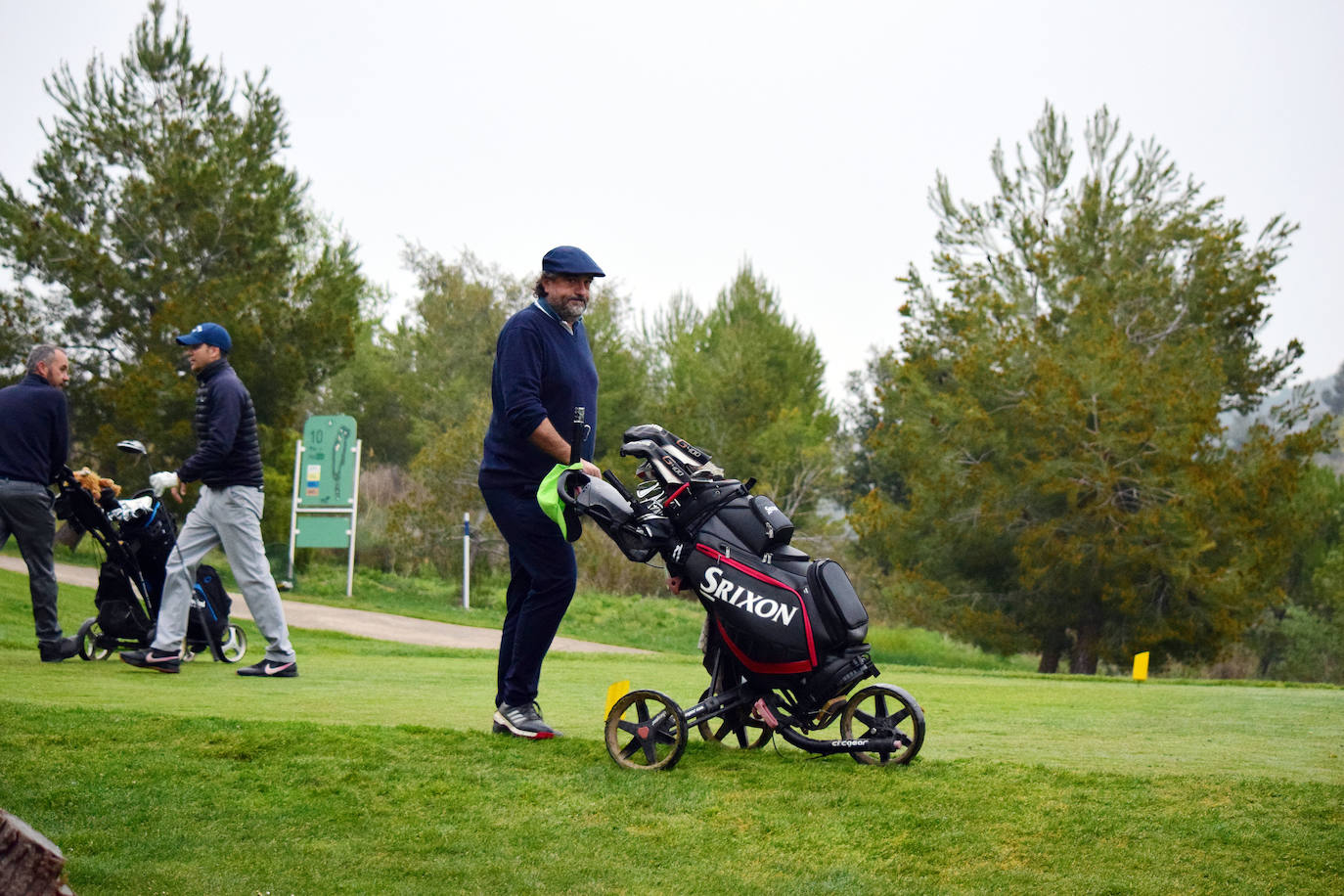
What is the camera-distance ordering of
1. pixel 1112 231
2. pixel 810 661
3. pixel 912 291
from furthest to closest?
pixel 912 291, pixel 1112 231, pixel 810 661

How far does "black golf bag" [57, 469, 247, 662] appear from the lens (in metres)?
8.76

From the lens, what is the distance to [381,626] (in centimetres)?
1664

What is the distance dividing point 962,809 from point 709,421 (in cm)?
3194

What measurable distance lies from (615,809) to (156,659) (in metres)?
5.05

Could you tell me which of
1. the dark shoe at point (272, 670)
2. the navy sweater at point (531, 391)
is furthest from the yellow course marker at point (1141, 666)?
the navy sweater at point (531, 391)

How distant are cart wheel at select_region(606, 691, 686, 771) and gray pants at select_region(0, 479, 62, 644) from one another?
5283 mm

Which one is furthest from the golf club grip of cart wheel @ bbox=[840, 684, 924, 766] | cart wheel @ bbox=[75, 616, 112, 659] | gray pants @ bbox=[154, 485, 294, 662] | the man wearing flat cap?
cart wheel @ bbox=[75, 616, 112, 659]

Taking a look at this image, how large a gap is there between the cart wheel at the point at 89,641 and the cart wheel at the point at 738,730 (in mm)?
5247

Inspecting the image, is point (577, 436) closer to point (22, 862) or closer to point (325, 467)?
point (22, 862)

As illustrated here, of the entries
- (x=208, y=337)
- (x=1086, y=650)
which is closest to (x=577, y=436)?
(x=208, y=337)

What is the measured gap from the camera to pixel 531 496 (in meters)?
5.53

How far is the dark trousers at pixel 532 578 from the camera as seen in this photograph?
5.46 metres

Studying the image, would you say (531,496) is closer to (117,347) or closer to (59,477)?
(59,477)

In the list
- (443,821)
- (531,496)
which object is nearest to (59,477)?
(531,496)
